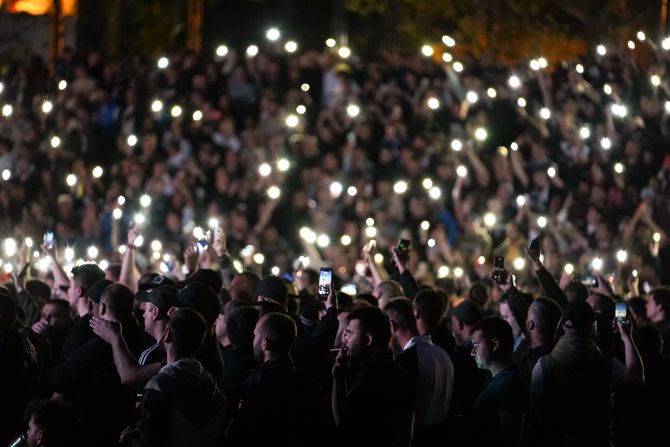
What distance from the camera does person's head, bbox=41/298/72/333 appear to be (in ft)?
28.1

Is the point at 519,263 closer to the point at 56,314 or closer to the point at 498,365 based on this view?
the point at 56,314

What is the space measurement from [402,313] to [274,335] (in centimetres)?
117

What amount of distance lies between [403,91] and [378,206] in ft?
9.30

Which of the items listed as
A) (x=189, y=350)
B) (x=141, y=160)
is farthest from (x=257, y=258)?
(x=189, y=350)

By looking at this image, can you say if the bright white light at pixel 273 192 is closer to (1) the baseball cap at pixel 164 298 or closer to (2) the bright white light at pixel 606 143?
(2) the bright white light at pixel 606 143

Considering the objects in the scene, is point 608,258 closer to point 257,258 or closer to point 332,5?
point 257,258

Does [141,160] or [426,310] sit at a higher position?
[426,310]

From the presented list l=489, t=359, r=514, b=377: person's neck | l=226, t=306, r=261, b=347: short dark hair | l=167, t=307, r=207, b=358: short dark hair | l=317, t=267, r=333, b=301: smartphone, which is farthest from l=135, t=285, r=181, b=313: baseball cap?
l=489, t=359, r=514, b=377: person's neck

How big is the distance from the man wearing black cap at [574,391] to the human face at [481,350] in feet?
1.53

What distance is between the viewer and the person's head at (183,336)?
6.11 meters

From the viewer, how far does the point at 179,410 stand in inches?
229

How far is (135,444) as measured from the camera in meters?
5.83

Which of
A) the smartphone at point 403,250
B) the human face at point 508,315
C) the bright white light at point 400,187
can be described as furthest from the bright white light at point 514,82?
the human face at point 508,315

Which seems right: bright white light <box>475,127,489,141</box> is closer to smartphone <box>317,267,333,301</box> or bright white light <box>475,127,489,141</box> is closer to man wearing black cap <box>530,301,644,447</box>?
smartphone <box>317,267,333,301</box>
